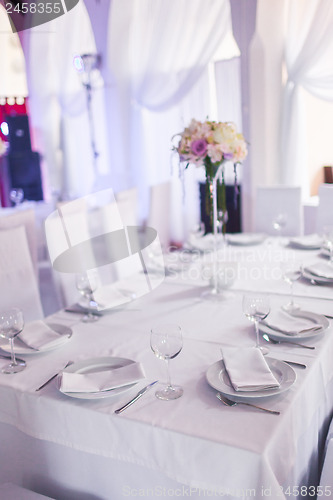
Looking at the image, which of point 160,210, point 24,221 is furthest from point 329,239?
point 160,210

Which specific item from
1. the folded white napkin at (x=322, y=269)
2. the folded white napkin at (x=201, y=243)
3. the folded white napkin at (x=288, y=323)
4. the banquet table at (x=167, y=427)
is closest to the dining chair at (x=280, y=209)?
the folded white napkin at (x=201, y=243)

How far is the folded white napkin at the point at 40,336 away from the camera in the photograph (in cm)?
171

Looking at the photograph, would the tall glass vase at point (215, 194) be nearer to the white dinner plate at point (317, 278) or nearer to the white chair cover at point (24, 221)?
the white dinner plate at point (317, 278)

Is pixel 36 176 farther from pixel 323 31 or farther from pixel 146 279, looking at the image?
pixel 146 279

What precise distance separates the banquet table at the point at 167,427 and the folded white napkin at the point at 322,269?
31cm

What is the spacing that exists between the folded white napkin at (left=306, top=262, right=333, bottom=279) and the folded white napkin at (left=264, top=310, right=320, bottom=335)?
19.8 inches

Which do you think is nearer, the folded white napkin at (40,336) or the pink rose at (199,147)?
the folded white napkin at (40,336)

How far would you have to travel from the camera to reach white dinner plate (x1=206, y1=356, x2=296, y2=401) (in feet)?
4.33

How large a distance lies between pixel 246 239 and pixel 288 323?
1278 millimetres

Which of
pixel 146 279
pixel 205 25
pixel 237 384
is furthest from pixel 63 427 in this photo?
pixel 205 25

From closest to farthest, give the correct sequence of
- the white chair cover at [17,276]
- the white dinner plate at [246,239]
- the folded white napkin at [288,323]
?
the folded white napkin at [288,323] → the white chair cover at [17,276] → the white dinner plate at [246,239]

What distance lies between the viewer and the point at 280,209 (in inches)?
137

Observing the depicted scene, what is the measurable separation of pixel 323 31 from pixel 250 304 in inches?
131

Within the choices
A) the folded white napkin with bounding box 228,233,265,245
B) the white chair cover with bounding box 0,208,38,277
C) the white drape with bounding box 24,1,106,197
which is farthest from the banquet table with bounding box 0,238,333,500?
the white drape with bounding box 24,1,106,197
